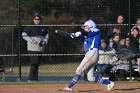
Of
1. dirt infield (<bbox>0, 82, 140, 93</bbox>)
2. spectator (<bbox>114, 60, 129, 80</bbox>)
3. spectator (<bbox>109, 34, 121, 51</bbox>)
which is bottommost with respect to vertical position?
dirt infield (<bbox>0, 82, 140, 93</bbox>)

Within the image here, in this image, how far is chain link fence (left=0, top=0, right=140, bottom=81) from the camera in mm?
19766

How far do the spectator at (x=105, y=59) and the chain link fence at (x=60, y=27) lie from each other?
853 mm

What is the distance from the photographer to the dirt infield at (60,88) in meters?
15.3

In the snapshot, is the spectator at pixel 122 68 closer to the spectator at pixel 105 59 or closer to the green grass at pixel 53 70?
the spectator at pixel 105 59

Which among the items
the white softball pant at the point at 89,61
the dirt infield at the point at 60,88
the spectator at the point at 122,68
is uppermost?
the white softball pant at the point at 89,61

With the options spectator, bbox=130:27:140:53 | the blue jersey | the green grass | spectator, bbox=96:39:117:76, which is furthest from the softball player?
the green grass

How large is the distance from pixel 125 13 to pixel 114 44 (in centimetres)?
181

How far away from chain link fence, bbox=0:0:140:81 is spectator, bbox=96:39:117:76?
33.6 inches

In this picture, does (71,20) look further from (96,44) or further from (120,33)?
(96,44)

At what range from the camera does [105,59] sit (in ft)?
59.6

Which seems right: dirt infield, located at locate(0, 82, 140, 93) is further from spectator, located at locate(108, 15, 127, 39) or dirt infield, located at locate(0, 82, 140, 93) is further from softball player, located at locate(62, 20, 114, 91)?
Answer: spectator, located at locate(108, 15, 127, 39)

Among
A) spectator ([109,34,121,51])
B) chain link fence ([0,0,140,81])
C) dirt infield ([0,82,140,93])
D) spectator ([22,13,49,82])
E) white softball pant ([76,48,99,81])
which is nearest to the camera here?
white softball pant ([76,48,99,81])

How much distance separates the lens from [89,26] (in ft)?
49.4

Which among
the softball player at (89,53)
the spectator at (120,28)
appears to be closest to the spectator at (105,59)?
the spectator at (120,28)
